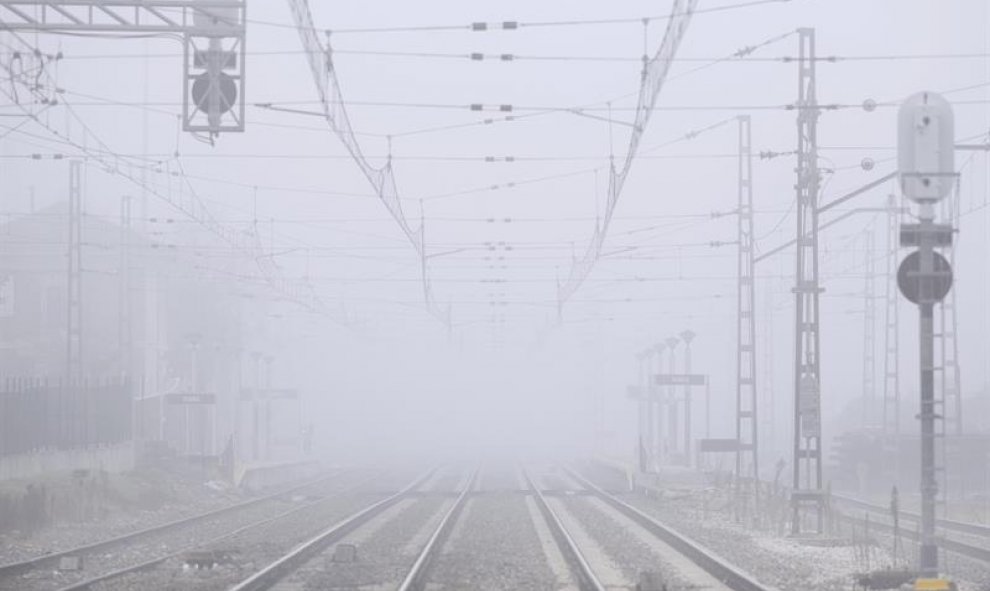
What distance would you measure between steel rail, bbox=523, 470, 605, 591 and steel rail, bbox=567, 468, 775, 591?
182 cm

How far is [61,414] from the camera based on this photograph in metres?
39.2

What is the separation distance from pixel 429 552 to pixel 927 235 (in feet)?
41.1

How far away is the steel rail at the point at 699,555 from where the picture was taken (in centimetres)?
1848

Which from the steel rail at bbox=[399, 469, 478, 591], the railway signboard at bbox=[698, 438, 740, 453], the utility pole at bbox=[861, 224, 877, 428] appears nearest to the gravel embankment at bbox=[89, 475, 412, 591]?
the steel rail at bbox=[399, 469, 478, 591]

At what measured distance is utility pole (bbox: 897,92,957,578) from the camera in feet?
42.2

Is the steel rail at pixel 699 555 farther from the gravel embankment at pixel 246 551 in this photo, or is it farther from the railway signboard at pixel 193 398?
the railway signboard at pixel 193 398

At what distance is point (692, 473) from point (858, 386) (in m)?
78.2

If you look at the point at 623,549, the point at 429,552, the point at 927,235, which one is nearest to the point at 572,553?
the point at 623,549

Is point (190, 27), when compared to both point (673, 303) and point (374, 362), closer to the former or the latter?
point (673, 303)

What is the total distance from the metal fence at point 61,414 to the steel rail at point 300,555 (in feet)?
29.9

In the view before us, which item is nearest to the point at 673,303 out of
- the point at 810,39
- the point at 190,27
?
the point at 810,39

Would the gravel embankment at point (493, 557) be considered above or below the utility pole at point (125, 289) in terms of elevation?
below

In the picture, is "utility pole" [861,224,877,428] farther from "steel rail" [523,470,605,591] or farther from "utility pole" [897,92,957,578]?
"utility pole" [897,92,957,578]

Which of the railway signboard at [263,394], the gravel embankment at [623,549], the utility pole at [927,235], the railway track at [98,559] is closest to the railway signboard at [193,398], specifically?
the railway track at [98,559]
